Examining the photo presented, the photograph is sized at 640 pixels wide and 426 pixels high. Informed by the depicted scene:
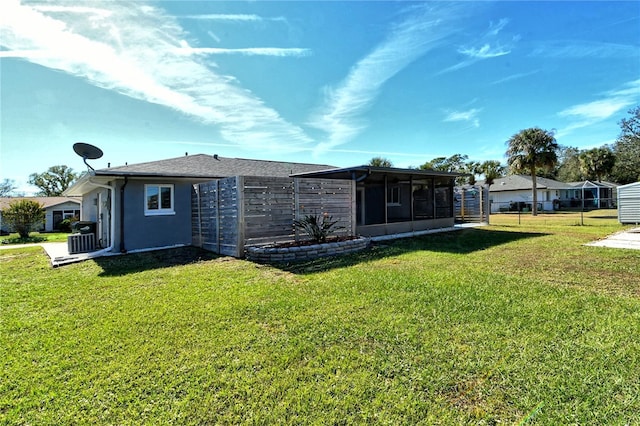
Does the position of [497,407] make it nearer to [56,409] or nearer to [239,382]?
[239,382]

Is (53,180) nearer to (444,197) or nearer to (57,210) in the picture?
(57,210)

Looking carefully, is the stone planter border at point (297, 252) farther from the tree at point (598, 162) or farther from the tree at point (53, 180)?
the tree at point (53, 180)

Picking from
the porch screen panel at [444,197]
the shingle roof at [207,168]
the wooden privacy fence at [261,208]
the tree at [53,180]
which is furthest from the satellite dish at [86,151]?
the tree at [53,180]

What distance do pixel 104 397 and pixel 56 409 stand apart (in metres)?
0.30

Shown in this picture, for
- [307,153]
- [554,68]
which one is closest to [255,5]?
[554,68]

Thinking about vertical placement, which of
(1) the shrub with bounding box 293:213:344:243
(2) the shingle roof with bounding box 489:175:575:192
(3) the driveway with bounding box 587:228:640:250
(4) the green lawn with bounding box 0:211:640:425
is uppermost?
(2) the shingle roof with bounding box 489:175:575:192

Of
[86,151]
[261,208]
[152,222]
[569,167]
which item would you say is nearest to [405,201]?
[261,208]

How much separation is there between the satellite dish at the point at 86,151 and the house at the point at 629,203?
69.9ft

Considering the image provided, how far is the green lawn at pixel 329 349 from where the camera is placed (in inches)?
88.0

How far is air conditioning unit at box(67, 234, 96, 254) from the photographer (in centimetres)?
987

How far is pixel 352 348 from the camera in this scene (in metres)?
3.12

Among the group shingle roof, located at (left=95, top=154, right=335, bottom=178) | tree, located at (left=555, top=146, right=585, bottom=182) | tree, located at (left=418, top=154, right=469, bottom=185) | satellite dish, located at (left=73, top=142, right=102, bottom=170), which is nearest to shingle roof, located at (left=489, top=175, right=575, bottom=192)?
tree, located at (left=418, top=154, right=469, bottom=185)

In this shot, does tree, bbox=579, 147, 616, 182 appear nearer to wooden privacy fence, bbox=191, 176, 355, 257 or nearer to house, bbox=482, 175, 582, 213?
house, bbox=482, 175, 582, 213

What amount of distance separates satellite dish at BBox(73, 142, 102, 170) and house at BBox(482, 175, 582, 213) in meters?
34.2
